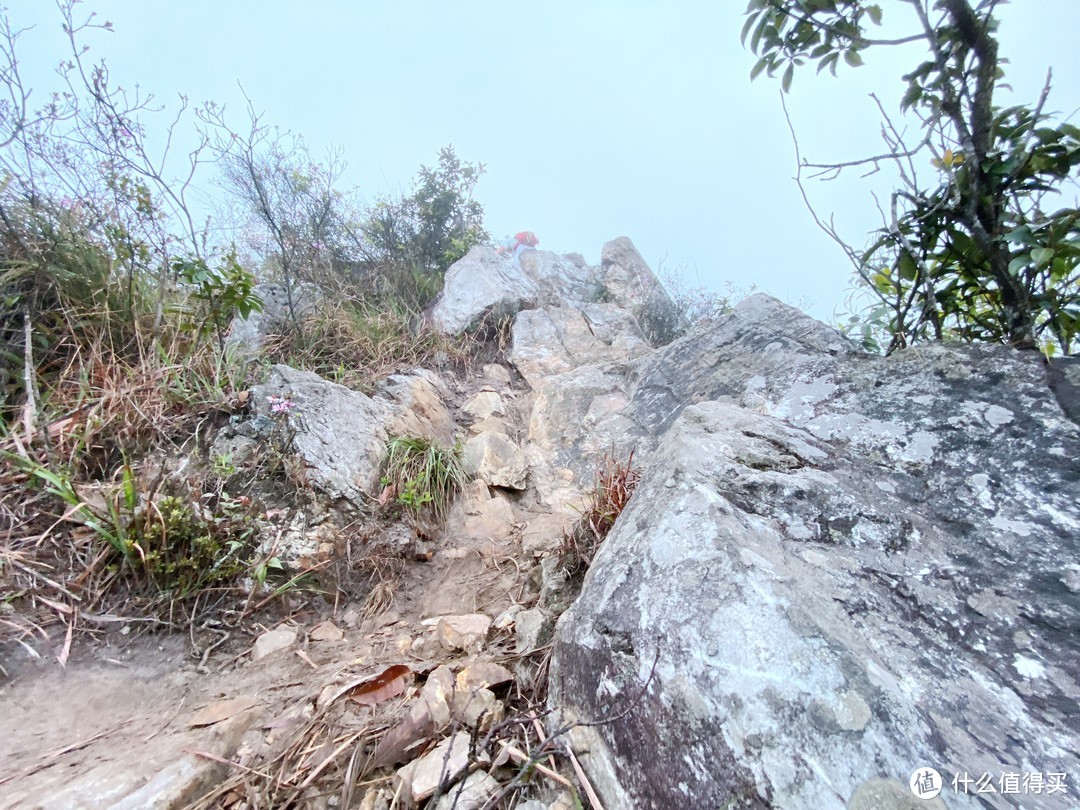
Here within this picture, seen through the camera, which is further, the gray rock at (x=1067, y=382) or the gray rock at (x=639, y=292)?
the gray rock at (x=639, y=292)

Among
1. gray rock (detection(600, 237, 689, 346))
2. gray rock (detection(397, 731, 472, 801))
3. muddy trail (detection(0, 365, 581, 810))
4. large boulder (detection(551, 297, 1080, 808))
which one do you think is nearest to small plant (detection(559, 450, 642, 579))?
muddy trail (detection(0, 365, 581, 810))

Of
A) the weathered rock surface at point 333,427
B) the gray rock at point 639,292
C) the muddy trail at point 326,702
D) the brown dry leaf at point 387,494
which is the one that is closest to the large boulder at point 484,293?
the gray rock at point 639,292

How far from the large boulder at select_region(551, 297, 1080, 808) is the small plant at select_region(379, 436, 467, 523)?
60.5 inches

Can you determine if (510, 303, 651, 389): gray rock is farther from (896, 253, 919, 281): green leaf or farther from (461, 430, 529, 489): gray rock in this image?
(896, 253, 919, 281): green leaf

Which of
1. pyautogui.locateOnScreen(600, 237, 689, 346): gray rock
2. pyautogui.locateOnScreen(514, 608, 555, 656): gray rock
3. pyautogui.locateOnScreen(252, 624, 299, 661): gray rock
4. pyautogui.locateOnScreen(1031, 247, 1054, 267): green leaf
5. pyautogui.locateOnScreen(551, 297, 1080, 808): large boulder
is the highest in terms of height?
pyautogui.locateOnScreen(600, 237, 689, 346): gray rock

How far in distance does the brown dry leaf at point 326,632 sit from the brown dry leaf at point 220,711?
412 millimetres

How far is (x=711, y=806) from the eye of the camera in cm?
74

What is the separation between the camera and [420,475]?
2.70 m

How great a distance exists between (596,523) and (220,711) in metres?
1.31

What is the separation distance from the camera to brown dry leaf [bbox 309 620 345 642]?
1.96m

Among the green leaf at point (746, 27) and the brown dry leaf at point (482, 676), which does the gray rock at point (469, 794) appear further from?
the green leaf at point (746, 27)

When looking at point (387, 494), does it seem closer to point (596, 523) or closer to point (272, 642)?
point (272, 642)

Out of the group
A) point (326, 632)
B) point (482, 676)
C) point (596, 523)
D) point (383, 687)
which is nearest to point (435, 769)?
point (482, 676)

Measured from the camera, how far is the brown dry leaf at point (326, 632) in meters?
1.96
